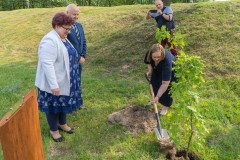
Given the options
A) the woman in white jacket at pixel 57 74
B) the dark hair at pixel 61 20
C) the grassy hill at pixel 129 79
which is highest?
the dark hair at pixel 61 20

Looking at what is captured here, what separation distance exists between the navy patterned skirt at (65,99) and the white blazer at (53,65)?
A: 100 millimetres

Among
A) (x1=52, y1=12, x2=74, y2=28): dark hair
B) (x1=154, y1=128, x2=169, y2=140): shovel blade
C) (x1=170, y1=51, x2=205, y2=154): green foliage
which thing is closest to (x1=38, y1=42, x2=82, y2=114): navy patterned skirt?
(x1=52, y1=12, x2=74, y2=28): dark hair

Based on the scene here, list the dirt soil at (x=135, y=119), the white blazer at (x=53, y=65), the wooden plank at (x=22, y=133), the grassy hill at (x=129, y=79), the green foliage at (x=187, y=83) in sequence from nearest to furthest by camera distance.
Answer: the wooden plank at (x=22, y=133) < the green foliage at (x=187, y=83) < the white blazer at (x=53, y=65) < the grassy hill at (x=129, y=79) < the dirt soil at (x=135, y=119)

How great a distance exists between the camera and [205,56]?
7199 mm

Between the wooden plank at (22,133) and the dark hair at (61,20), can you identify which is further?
the dark hair at (61,20)

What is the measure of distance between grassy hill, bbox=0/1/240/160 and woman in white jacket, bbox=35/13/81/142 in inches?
22.2

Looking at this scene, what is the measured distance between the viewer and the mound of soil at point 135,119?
4.65 meters

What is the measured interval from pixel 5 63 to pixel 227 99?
7.35 m

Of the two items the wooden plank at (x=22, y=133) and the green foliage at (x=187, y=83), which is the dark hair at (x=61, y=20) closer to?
the green foliage at (x=187, y=83)

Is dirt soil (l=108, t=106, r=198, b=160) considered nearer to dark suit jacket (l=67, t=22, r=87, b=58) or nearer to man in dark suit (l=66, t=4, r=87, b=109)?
man in dark suit (l=66, t=4, r=87, b=109)

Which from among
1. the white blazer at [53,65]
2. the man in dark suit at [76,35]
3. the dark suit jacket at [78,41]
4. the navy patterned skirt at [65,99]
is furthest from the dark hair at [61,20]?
the dark suit jacket at [78,41]

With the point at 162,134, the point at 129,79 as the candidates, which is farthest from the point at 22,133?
the point at 129,79

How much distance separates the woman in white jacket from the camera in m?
3.85

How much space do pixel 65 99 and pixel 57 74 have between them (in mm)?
384
